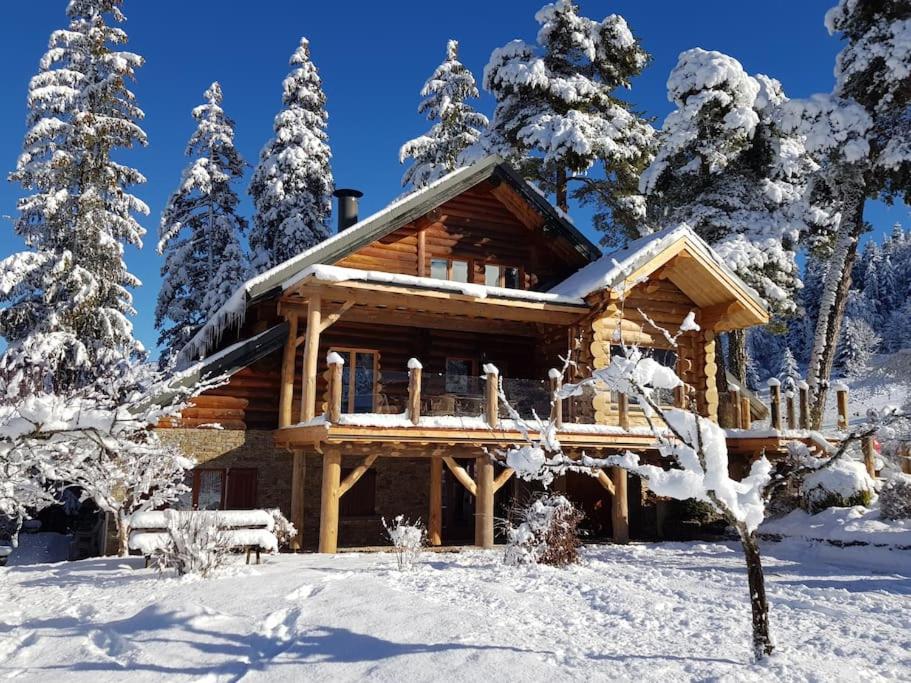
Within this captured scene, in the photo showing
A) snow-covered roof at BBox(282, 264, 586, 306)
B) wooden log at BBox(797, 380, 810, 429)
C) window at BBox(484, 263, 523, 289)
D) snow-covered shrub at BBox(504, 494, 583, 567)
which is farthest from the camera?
window at BBox(484, 263, 523, 289)

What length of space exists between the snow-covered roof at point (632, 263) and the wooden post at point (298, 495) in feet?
23.4

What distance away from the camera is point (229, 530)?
1081 centimetres

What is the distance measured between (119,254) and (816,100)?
2131 centimetres

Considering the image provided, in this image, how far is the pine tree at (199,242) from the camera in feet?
93.6

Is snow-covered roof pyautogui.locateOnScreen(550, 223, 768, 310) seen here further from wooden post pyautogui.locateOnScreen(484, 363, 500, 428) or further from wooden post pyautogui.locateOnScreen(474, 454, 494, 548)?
wooden post pyautogui.locateOnScreen(474, 454, 494, 548)

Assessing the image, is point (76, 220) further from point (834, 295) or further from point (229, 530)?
point (834, 295)

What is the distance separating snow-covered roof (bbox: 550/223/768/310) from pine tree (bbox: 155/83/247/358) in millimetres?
15112

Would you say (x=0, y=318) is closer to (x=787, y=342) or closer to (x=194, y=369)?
(x=194, y=369)

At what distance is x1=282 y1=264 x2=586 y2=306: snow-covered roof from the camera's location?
14.3m

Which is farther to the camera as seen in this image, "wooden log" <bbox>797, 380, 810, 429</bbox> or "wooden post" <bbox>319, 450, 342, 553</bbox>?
"wooden log" <bbox>797, 380, 810, 429</bbox>

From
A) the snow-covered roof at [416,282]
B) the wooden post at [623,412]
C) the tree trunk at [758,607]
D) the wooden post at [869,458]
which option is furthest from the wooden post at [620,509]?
the tree trunk at [758,607]

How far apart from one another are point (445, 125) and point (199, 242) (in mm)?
11913

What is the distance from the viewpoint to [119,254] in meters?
22.4

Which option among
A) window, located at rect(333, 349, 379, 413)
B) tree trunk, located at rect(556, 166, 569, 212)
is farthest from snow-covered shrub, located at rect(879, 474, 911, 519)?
tree trunk, located at rect(556, 166, 569, 212)
